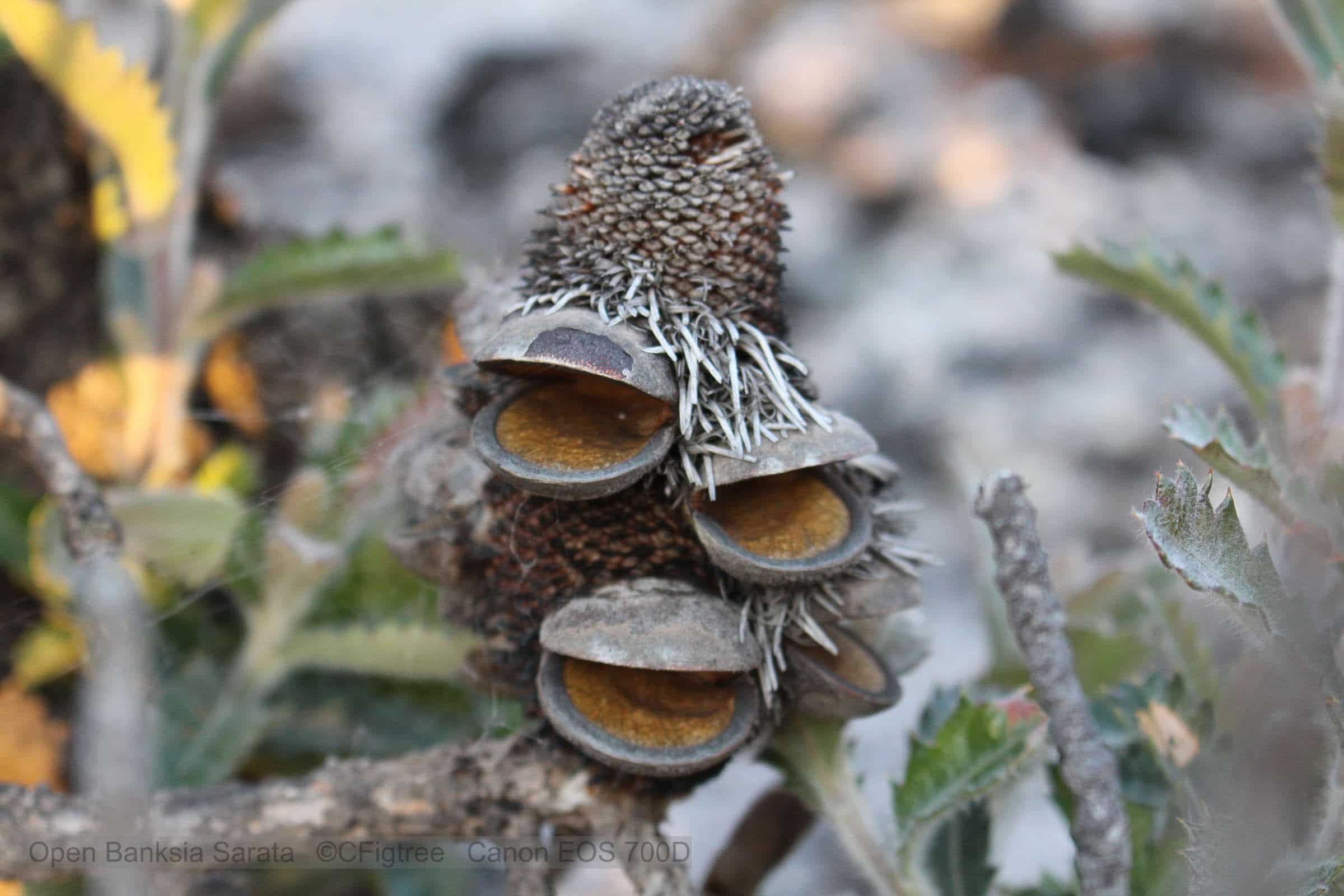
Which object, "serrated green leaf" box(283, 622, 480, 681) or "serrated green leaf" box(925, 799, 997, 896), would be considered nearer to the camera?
"serrated green leaf" box(925, 799, 997, 896)

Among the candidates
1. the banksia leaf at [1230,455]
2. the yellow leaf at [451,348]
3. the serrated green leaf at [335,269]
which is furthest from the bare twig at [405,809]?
the serrated green leaf at [335,269]

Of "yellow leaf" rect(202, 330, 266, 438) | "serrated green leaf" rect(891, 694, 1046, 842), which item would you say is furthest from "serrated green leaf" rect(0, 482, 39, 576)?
"serrated green leaf" rect(891, 694, 1046, 842)

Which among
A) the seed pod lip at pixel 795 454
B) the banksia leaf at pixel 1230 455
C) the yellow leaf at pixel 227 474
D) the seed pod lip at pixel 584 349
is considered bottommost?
the yellow leaf at pixel 227 474

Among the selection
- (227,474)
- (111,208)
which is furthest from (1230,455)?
(111,208)

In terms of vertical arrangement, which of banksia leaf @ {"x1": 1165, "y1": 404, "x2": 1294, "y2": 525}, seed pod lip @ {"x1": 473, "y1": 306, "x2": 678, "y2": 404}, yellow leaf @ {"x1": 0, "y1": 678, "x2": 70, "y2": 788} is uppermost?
seed pod lip @ {"x1": 473, "y1": 306, "x2": 678, "y2": 404}

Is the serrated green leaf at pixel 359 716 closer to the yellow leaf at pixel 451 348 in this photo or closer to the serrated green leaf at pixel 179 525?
the serrated green leaf at pixel 179 525

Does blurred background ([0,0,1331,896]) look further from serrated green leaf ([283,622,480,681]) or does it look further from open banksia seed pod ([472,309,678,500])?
open banksia seed pod ([472,309,678,500])
